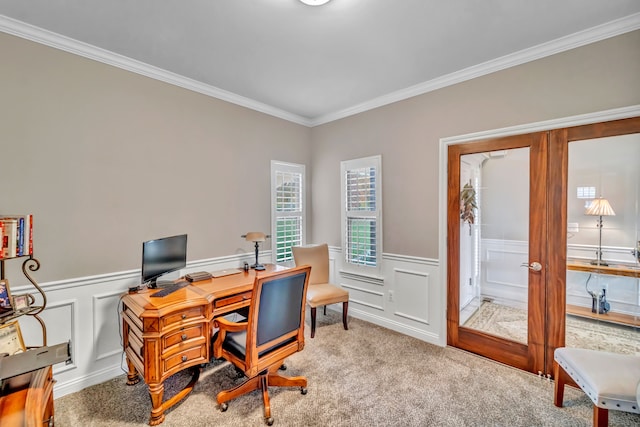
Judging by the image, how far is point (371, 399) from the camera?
208cm

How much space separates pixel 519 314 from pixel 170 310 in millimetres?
2899

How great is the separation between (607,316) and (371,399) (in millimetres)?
1962

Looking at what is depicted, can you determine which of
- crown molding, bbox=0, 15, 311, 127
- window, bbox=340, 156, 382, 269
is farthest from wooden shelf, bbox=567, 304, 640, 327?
crown molding, bbox=0, 15, 311, 127

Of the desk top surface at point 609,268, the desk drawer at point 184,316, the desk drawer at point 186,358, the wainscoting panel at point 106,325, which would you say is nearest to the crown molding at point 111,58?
the wainscoting panel at point 106,325

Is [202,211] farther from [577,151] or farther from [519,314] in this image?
[577,151]

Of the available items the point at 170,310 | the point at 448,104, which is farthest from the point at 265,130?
the point at 170,310

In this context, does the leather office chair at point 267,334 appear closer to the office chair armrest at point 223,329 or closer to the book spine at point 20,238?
the office chair armrest at point 223,329

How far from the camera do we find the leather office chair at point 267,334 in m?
1.77

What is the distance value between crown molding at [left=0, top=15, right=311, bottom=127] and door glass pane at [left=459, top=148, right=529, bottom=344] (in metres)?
2.63

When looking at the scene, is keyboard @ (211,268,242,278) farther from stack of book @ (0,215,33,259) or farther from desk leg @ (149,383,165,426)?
stack of book @ (0,215,33,259)

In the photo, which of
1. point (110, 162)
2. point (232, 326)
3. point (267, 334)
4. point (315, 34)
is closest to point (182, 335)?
point (232, 326)

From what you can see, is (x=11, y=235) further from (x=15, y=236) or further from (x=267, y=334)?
(x=267, y=334)

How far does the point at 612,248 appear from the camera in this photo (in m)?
2.12

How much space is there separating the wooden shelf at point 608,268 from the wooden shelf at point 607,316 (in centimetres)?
31
